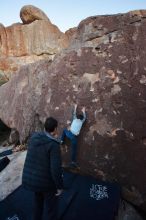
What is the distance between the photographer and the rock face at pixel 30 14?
22.8m

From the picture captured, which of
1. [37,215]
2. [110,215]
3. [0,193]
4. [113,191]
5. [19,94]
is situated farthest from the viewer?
[19,94]

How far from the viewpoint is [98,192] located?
4.81m

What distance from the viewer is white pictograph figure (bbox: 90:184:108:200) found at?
4689 mm

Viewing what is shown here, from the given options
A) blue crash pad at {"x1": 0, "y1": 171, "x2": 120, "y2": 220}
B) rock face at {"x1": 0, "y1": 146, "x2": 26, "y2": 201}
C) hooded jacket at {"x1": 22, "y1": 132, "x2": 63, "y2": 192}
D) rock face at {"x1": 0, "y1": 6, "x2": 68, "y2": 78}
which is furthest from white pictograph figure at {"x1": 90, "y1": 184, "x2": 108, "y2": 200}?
rock face at {"x1": 0, "y1": 6, "x2": 68, "y2": 78}

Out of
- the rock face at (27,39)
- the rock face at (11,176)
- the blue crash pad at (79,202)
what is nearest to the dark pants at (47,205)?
the blue crash pad at (79,202)

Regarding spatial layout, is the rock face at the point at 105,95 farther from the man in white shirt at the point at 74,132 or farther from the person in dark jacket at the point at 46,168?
the person in dark jacket at the point at 46,168

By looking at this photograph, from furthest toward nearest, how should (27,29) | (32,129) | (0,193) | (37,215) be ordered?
(27,29), (32,129), (0,193), (37,215)

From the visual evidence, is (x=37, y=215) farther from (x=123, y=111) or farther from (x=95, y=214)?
(x=123, y=111)

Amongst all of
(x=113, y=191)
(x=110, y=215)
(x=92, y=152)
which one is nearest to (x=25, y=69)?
(x=92, y=152)

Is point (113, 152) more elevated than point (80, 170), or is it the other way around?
point (113, 152)

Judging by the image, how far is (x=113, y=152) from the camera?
5277 millimetres

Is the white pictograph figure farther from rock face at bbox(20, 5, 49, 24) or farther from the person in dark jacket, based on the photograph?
rock face at bbox(20, 5, 49, 24)

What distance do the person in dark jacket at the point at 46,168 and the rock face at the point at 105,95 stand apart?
1.86 meters

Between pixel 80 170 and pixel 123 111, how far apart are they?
4.73ft
